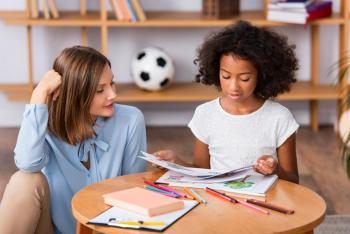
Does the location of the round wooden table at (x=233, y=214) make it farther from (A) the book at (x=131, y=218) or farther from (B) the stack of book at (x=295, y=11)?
(B) the stack of book at (x=295, y=11)

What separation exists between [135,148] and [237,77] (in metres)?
0.38

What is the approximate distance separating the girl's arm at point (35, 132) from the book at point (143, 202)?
0.35 meters

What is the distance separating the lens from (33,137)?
7.64 feet

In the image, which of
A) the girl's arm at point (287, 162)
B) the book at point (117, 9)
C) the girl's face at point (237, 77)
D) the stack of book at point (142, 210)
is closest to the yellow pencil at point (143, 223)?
the stack of book at point (142, 210)

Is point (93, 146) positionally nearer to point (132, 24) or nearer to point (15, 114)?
point (132, 24)

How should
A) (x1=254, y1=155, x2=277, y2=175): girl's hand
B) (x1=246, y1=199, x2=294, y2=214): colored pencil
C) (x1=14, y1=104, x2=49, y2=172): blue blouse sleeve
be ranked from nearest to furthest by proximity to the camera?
(x1=246, y1=199, x2=294, y2=214): colored pencil → (x1=254, y1=155, x2=277, y2=175): girl's hand → (x1=14, y1=104, x2=49, y2=172): blue blouse sleeve

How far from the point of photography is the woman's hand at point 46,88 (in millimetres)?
2336

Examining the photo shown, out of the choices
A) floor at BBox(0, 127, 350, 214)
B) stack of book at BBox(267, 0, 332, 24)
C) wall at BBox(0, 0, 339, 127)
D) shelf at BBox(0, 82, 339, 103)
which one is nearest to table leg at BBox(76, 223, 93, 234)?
floor at BBox(0, 127, 350, 214)

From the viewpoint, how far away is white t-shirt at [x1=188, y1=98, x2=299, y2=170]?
8.18ft

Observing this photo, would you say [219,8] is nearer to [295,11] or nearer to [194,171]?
[295,11]

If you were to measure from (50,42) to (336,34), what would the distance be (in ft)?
5.55

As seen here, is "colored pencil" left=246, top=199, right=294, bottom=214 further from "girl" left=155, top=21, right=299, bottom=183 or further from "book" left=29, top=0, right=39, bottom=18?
"book" left=29, top=0, right=39, bottom=18

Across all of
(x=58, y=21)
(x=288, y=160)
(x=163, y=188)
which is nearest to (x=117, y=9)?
(x=58, y=21)

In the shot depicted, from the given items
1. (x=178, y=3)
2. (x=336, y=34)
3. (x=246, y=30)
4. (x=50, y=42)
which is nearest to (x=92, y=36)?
(x=50, y=42)
